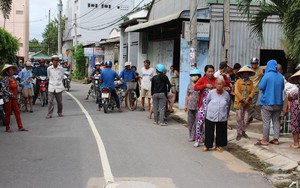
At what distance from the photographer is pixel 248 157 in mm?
8047

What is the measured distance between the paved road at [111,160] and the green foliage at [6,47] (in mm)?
8450

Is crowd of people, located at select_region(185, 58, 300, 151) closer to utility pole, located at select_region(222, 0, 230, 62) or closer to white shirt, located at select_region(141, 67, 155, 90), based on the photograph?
utility pole, located at select_region(222, 0, 230, 62)

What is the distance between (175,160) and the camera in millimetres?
7574

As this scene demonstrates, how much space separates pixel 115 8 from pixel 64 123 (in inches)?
1950

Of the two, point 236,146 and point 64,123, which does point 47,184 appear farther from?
point 64,123

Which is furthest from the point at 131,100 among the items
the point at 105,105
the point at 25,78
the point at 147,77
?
the point at 25,78

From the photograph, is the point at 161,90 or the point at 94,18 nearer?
the point at 161,90

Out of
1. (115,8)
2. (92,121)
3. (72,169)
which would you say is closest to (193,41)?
(92,121)

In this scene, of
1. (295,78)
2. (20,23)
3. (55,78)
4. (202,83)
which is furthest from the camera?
(20,23)

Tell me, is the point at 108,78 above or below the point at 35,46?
below

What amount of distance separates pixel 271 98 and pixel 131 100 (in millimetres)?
7684

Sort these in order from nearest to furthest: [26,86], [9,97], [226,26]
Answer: [9,97], [226,26], [26,86]

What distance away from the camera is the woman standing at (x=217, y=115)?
8.30 meters

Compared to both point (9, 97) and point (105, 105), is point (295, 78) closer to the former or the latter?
point (9, 97)
